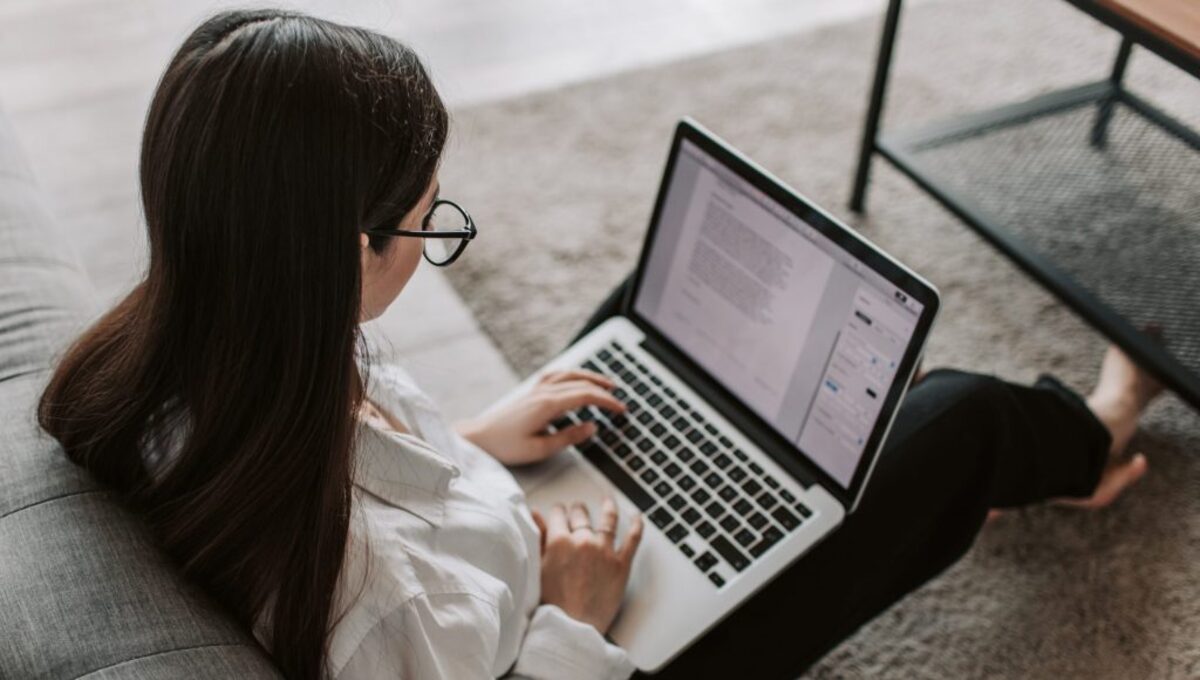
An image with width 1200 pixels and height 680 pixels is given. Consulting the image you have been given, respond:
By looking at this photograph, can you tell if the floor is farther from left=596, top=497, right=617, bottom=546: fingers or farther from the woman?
the woman

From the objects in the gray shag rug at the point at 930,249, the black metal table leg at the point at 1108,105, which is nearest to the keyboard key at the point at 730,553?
the gray shag rug at the point at 930,249

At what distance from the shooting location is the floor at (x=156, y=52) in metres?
2.20

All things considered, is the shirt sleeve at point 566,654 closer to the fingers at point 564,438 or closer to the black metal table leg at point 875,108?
the fingers at point 564,438

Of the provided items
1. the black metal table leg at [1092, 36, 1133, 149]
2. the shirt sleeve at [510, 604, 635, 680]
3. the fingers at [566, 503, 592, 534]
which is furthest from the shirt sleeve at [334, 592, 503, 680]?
the black metal table leg at [1092, 36, 1133, 149]

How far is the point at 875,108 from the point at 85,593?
152cm

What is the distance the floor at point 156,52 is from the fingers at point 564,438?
905 millimetres

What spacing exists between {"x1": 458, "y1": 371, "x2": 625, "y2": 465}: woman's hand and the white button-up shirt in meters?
0.06

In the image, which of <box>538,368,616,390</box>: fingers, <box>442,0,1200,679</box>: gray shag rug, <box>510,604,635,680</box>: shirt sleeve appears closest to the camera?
<box>510,604,635,680</box>: shirt sleeve

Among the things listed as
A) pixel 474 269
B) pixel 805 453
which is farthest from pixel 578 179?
pixel 805 453

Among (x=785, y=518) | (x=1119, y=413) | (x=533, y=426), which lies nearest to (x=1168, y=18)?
(x=1119, y=413)

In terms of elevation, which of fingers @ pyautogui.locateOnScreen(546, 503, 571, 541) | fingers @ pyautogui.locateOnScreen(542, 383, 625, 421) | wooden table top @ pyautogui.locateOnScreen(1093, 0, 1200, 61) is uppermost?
wooden table top @ pyautogui.locateOnScreen(1093, 0, 1200, 61)

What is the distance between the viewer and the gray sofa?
0.72 meters

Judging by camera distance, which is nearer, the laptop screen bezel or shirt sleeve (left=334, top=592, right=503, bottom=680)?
shirt sleeve (left=334, top=592, right=503, bottom=680)

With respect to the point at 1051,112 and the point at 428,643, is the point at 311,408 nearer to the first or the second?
the point at 428,643
